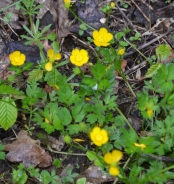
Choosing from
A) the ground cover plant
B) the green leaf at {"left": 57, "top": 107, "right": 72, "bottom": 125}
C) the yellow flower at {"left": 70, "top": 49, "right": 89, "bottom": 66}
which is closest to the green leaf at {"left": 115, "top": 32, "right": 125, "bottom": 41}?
the ground cover plant

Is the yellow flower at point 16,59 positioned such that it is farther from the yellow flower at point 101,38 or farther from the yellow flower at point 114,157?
the yellow flower at point 114,157

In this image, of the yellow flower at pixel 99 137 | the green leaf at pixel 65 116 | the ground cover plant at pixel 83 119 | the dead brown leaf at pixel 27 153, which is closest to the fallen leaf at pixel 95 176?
the ground cover plant at pixel 83 119

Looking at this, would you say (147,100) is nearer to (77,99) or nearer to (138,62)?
(77,99)

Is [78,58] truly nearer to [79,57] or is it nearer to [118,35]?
[79,57]

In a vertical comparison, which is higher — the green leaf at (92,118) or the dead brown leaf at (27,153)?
the green leaf at (92,118)

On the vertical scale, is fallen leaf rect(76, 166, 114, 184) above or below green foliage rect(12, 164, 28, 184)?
below

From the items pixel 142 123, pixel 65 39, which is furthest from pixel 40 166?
pixel 65 39

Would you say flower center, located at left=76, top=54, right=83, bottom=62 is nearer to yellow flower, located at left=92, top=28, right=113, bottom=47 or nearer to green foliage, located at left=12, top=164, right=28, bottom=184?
yellow flower, located at left=92, top=28, right=113, bottom=47
